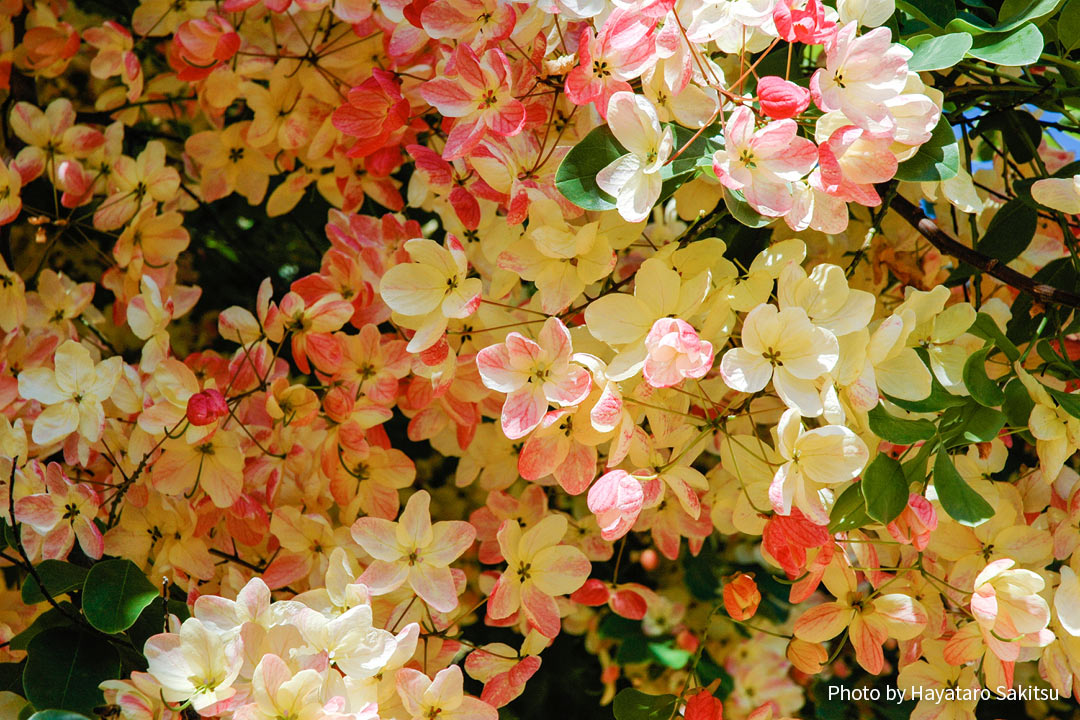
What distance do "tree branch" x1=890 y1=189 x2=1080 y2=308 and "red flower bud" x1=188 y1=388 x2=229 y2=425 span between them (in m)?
0.54

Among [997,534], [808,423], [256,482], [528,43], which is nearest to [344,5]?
[528,43]

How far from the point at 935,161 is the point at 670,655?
66cm

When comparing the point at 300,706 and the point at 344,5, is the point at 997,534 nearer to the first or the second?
the point at 300,706

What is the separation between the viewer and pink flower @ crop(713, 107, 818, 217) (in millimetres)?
562

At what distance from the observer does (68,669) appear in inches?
25.1

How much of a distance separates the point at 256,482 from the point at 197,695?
0.21 meters

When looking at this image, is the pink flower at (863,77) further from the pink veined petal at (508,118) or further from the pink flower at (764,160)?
the pink veined petal at (508,118)

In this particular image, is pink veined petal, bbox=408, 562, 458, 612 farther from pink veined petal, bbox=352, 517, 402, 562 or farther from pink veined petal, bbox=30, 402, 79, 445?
pink veined petal, bbox=30, 402, 79, 445

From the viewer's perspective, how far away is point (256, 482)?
771mm

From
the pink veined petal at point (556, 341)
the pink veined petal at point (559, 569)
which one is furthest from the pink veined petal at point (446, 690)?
the pink veined petal at point (556, 341)

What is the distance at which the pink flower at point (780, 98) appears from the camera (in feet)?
1.84

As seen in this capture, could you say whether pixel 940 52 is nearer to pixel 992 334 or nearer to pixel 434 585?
pixel 992 334

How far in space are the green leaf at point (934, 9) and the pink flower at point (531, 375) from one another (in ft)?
1.08

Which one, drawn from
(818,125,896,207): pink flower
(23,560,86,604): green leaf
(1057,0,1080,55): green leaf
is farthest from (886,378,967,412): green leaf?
(23,560,86,604): green leaf
